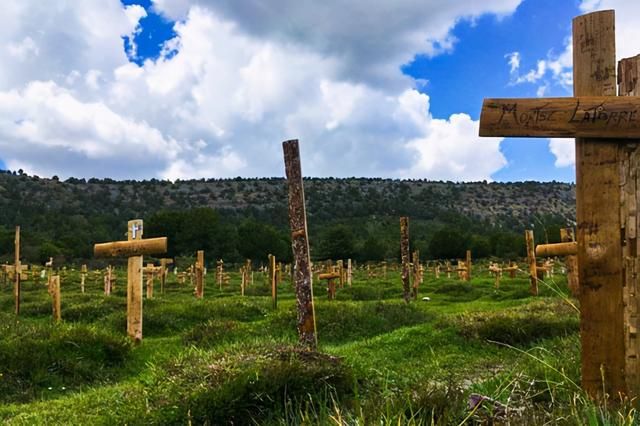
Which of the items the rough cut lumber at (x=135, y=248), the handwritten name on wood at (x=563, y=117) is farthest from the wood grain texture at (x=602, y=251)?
the rough cut lumber at (x=135, y=248)

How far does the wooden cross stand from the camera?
34.6ft

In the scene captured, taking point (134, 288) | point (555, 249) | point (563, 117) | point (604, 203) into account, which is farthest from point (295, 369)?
point (555, 249)

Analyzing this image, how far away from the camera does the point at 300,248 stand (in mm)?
7691

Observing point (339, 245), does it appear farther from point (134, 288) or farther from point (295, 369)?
point (295, 369)

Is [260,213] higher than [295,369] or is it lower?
higher

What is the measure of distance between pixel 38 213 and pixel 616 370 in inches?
3521

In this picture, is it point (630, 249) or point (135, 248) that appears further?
point (135, 248)

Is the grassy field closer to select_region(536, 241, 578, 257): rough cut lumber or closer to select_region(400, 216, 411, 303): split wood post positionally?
select_region(536, 241, 578, 257): rough cut lumber

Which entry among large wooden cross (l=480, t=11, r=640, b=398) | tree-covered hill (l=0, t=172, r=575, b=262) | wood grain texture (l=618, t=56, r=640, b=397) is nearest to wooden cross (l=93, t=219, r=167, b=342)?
large wooden cross (l=480, t=11, r=640, b=398)

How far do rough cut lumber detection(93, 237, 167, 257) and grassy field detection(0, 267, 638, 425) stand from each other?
1.48 m

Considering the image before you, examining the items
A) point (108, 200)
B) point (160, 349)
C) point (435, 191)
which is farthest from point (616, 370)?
point (435, 191)

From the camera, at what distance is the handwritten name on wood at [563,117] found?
430cm

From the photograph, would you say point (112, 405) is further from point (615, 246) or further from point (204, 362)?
point (615, 246)

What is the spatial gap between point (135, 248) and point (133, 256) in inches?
9.4
